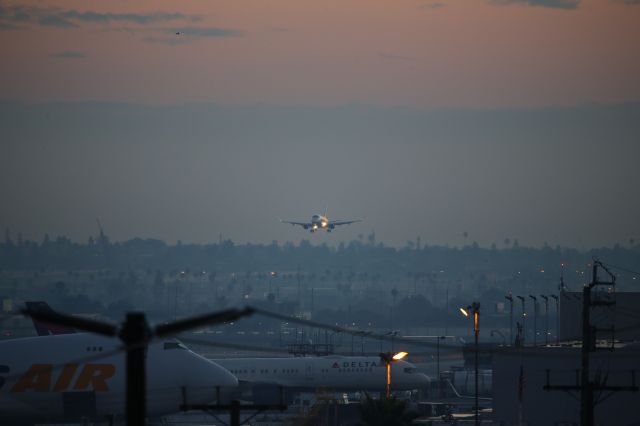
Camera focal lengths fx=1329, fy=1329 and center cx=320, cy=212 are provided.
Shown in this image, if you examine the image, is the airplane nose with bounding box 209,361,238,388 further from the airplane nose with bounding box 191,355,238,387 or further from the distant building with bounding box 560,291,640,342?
the distant building with bounding box 560,291,640,342

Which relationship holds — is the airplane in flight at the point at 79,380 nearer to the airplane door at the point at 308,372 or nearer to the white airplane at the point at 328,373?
the white airplane at the point at 328,373

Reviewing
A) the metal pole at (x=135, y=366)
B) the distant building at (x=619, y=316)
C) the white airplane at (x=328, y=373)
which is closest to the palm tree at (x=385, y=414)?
the distant building at (x=619, y=316)

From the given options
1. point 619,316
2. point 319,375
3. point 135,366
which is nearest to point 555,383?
point 619,316

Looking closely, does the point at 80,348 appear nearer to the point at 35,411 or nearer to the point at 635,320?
the point at 35,411

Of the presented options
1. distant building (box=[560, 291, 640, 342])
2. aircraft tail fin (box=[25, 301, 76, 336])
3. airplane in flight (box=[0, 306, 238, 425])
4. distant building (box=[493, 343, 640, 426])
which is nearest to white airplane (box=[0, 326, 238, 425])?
airplane in flight (box=[0, 306, 238, 425])

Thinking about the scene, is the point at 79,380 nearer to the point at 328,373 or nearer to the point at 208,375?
the point at 208,375

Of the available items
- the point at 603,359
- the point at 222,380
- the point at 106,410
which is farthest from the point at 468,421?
the point at 106,410
